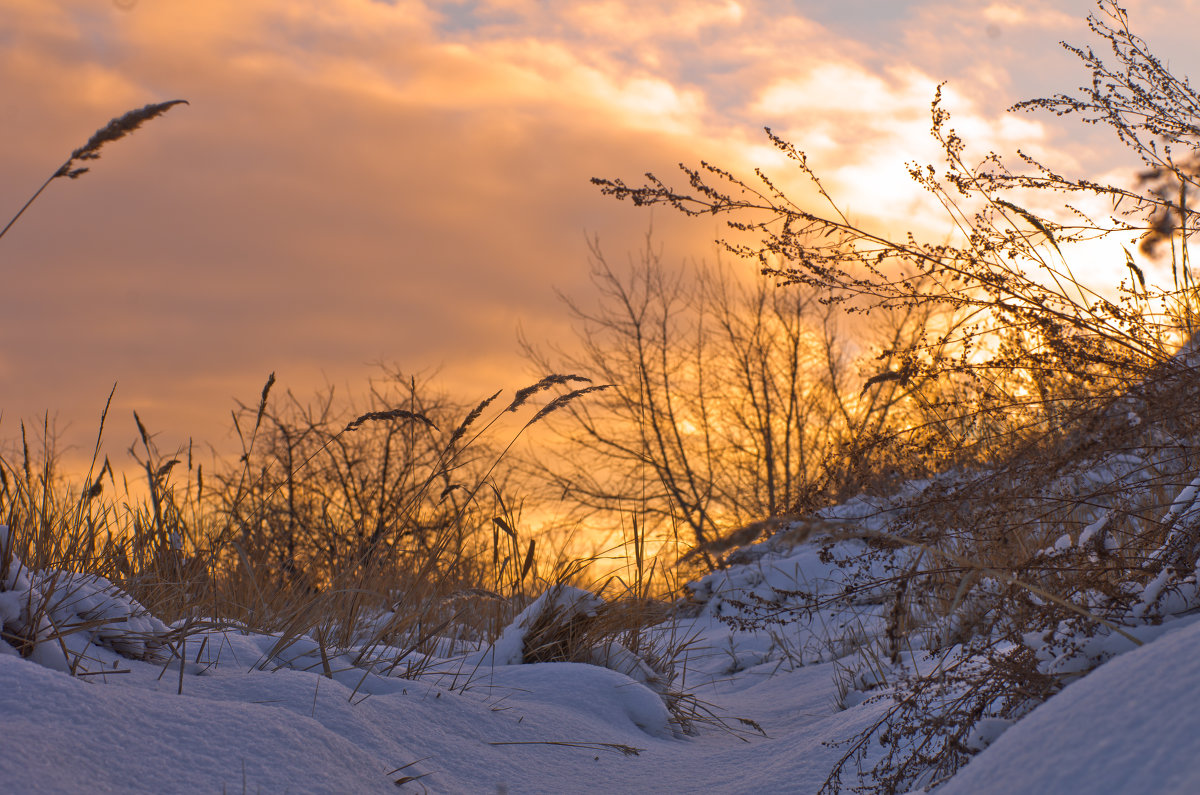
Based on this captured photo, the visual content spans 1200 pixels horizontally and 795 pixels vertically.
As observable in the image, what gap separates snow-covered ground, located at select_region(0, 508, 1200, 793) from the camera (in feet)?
3.27

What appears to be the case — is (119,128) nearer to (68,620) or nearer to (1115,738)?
(68,620)

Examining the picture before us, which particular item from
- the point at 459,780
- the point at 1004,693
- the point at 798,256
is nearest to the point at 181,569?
the point at 459,780

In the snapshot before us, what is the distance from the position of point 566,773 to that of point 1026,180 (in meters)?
2.08

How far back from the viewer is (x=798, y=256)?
7.47 feet

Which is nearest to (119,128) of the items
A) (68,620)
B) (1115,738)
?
(68,620)

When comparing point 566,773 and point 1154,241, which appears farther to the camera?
point 1154,241

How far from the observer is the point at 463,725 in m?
2.28

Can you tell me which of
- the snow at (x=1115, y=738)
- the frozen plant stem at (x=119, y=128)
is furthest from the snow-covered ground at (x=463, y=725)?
the frozen plant stem at (x=119, y=128)

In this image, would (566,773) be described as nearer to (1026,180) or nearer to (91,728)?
(91,728)

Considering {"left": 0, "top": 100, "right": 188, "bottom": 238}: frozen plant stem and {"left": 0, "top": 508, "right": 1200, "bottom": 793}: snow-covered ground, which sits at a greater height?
{"left": 0, "top": 100, "right": 188, "bottom": 238}: frozen plant stem

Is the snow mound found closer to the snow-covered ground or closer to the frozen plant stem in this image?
the snow-covered ground

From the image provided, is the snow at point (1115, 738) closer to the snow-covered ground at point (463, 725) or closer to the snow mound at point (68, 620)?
the snow-covered ground at point (463, 725)

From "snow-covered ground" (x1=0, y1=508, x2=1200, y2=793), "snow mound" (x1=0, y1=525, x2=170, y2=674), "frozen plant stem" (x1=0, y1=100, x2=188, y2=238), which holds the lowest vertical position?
"snow-covered ground" (x1=0, y1=508, x2=1200, y2=793)

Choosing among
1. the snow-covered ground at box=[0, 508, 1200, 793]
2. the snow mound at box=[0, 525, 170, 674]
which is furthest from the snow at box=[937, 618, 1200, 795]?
the snow mound at box=[0, 525, 170, 674]
